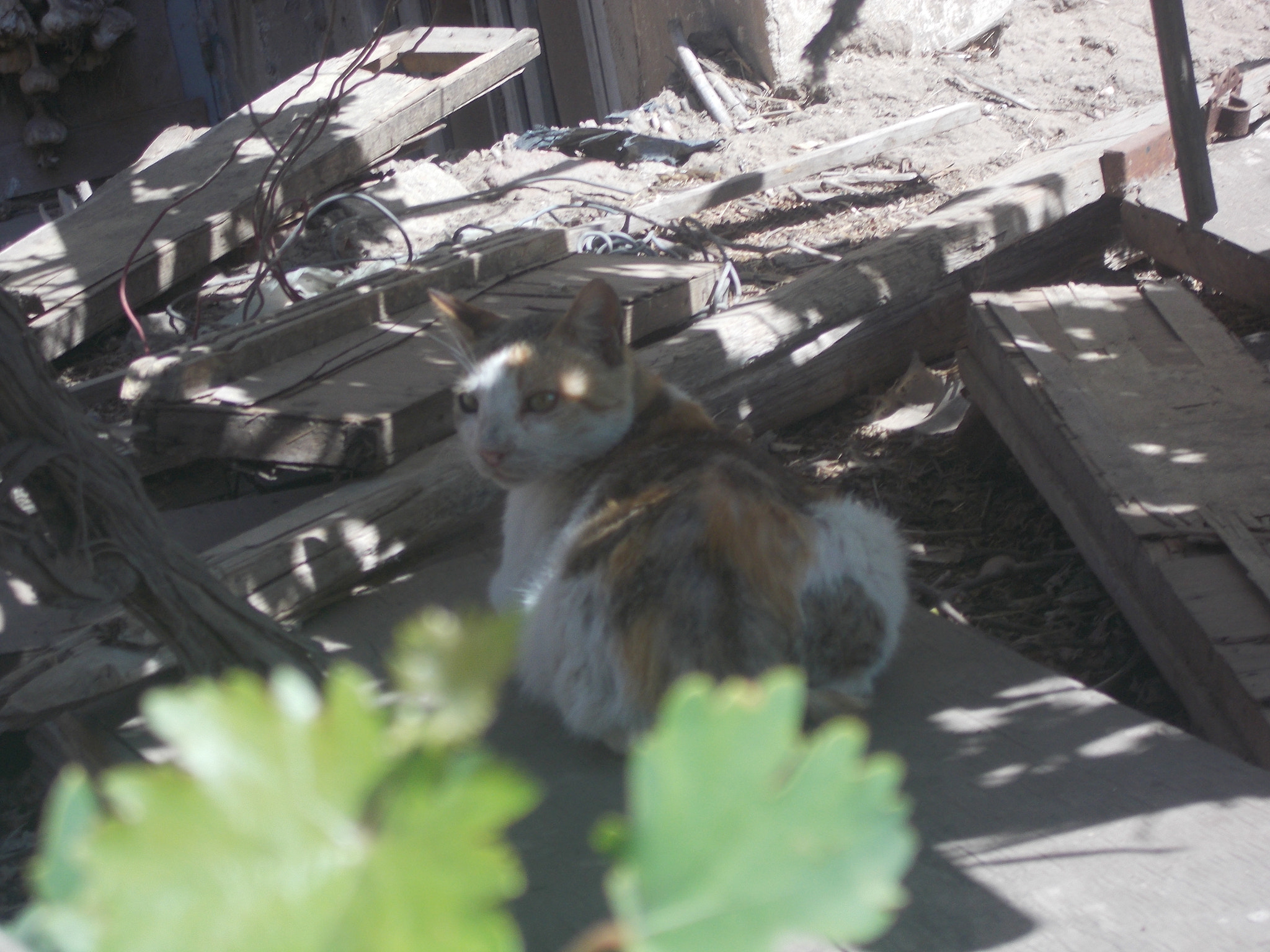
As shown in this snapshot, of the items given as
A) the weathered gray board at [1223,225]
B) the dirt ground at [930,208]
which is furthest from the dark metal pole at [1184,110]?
the dirt ground at [930,208]

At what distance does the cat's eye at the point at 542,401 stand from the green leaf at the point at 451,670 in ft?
7.87

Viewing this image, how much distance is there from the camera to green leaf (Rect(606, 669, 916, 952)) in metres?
0.32

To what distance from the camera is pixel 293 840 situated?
0.30 m

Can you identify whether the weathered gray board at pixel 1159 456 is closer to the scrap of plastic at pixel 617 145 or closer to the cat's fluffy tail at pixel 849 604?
the cat's fluffy tail at pixel 849 604

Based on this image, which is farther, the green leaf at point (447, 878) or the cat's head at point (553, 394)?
the cat's head at point (553, 394)

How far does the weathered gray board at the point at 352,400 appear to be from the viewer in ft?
11.6

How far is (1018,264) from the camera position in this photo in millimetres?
5270

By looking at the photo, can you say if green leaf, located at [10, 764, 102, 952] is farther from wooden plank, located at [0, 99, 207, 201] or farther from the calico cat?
wooden plank, located at [0, 99, 207, 201]

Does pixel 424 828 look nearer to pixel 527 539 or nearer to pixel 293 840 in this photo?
pixel 293 840

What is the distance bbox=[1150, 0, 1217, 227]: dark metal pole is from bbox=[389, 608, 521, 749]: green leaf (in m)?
4.13

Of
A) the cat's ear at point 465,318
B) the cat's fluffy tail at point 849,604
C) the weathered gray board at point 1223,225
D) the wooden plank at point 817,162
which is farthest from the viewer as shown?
the wooden plank at point 817,162

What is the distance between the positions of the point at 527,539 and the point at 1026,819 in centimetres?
142

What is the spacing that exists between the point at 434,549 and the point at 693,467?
1.46 meters

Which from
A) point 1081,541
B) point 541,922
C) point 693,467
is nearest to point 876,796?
point 541,922
